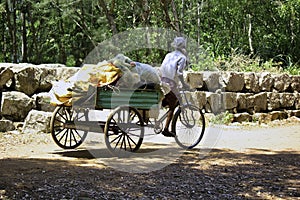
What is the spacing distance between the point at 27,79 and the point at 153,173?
3531 mm

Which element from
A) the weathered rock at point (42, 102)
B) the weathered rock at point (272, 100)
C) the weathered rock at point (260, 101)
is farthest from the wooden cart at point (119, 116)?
the weathered rock at point (272, 100)

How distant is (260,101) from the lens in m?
10.4

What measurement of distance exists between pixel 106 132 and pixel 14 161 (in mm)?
1146

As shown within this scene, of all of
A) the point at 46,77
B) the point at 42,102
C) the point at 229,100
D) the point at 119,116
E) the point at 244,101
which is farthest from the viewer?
the point at 244,101

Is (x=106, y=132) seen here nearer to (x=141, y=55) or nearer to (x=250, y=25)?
(x=141, y=55)

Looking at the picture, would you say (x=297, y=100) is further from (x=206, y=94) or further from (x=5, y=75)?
(x=5, y=75)

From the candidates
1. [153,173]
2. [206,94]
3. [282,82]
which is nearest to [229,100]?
[206,94]

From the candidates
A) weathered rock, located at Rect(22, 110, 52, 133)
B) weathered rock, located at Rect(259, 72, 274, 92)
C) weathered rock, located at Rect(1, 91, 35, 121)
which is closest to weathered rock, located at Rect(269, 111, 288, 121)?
weathered rock, located at Rect(259, 72, 274, 92)

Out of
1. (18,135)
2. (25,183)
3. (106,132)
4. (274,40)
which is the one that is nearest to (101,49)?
(274,40)

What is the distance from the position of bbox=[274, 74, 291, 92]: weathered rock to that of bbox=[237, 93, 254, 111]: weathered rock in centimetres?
100

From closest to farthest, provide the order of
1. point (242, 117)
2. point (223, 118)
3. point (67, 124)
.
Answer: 1. point (67, 124)
2. point (223, 118)
3. point (242, 117)

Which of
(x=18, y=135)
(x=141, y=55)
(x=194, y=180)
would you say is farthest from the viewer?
(x=141, y=55)

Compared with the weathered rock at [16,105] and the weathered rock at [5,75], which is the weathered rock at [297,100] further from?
the weathered rock at [5,75]

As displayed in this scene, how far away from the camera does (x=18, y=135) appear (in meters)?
7.29
